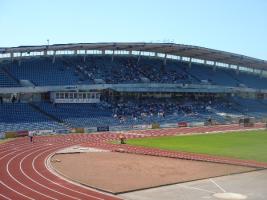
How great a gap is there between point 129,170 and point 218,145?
51.0ft

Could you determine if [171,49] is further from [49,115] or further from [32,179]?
[32,179]

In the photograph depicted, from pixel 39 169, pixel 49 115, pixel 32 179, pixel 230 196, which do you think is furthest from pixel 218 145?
pixel 49 115

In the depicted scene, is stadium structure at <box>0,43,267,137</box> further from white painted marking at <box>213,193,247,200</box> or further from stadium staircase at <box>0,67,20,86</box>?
white painted marking at <box>213,193,247,200</box>

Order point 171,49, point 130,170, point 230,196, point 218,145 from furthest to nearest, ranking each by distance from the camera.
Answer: point 171,49 < point 218,145 < point 130,170 < point 230,196

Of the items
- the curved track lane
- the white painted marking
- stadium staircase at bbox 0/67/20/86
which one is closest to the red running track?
the curved track lane

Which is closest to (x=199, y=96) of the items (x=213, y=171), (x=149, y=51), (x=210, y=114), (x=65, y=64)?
(x=210, y=114)

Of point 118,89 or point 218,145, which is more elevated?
point 118,89

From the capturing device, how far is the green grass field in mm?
35000

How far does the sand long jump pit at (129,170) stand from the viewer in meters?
23.4

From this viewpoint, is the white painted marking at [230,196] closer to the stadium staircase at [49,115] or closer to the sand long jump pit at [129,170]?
the sand long jump pit at [129,170]

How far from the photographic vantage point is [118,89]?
64.9m

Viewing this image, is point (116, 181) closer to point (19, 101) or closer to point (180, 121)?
point (19, 101)

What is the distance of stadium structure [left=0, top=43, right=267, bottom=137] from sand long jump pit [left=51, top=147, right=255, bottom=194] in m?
18.5

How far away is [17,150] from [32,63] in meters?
26.0
